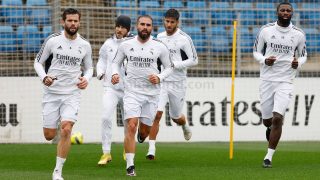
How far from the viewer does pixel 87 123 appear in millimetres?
22500

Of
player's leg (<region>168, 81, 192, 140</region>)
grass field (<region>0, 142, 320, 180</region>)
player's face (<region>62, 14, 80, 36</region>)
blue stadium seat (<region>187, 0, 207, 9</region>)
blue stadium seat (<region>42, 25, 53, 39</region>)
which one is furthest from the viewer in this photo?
blue stadium seat (<region>187, 0, 207, 9</region>)

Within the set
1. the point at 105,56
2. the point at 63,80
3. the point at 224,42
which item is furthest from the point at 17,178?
the point at 224,42

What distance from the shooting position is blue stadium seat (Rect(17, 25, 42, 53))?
75.3ft

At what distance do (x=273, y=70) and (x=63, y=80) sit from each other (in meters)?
4.04

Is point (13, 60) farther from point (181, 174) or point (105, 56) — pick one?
point (181, 174)

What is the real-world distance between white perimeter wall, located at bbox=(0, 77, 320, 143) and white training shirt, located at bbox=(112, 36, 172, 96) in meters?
8.92

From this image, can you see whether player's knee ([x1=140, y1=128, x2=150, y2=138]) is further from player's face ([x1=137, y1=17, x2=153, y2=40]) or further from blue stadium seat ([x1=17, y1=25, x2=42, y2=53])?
blue stadium seat ([x1=17, y1=25, x2=42, y2=53])

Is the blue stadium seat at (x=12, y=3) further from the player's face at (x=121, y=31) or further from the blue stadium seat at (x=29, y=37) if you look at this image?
the player's face at (x=121, y=31)

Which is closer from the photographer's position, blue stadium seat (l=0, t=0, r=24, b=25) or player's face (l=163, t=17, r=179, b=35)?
player's face (l=163, t=17, r=179, b=35)

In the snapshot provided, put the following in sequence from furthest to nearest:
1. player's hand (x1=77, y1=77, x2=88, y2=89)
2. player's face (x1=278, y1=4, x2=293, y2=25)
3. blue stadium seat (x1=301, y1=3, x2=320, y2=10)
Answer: blue stadium seat (x1=301, y1=3, x2=320, y2=10), player's face (x1=278, y1=4, x2=293, y2=25), player's hand (x1=77, y1=77, x2=88, y2=89)

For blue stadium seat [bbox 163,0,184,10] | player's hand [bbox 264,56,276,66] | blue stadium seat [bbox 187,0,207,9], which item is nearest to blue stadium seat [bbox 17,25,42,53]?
blue stadium seat [bbox 163,0,184,10]

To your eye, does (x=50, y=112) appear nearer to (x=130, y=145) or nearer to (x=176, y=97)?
(x=130, y=145)

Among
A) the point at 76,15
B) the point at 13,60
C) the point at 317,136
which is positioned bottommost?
the point at 317,136

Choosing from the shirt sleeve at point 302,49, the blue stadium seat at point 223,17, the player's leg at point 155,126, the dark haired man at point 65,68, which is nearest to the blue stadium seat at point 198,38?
the blue stadium seat at point 223,17
